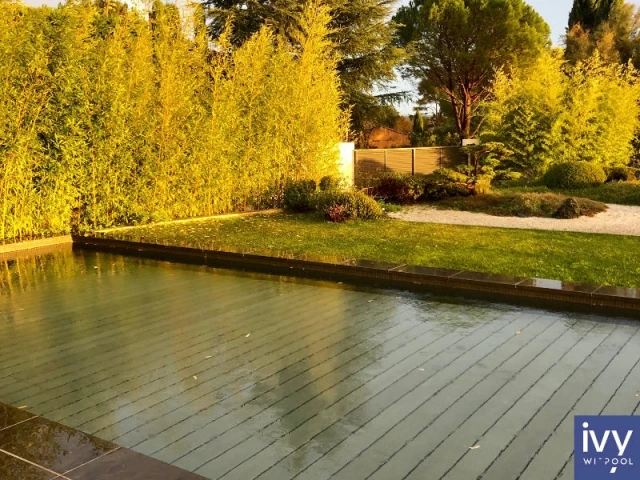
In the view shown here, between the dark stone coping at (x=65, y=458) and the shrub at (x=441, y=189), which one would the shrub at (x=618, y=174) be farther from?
the dark stone coping at (x=65, y=458)

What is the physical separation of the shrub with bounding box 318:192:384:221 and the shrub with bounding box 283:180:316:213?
0.81 meters

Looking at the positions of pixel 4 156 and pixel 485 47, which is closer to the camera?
pixel 4 156

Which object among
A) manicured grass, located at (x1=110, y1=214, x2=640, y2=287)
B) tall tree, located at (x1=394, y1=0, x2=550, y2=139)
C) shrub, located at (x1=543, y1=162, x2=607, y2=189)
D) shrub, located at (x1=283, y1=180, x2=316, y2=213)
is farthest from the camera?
tall tree, located at (x1=394, y1=0, x2=550, y2=139)

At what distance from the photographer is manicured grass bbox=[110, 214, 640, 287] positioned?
5.16 metres

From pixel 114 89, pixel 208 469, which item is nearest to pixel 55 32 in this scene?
pixel 114 89

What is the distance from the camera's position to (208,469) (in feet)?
6.56

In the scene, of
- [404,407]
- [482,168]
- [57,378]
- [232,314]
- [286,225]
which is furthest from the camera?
[482,168]

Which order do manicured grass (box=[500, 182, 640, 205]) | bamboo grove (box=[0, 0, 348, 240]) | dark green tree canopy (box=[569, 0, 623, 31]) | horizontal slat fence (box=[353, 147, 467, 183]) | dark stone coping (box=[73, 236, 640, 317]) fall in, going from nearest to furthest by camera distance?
1. dark stone coping (box=[73, 236, 640, 317])
2. bamboo grove (box=[0, 0, 348, 240])
3. manicured grass (box=[500, 182, 640, 205])
4. horizontal slat fence (box=[353, 147, 467, 183])
5. dark green tree canopy (box=[569, 0, 623, 31])

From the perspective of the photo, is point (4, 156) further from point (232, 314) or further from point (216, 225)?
point (232, 314)

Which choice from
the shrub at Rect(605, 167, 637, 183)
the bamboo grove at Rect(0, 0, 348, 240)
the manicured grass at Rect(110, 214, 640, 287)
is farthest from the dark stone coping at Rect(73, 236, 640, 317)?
the shrub at Rect(605, 167, 637, 183)

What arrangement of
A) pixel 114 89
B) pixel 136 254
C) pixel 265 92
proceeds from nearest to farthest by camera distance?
pixel 136 254
pixel 114 89
pixel 265 92

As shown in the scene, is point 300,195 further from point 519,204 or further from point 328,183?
point 519,204

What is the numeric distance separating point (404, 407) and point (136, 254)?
4847 mm

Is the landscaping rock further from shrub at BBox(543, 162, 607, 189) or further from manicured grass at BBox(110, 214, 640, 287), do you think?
shrub at BBox(543, 162, 607, 189)
